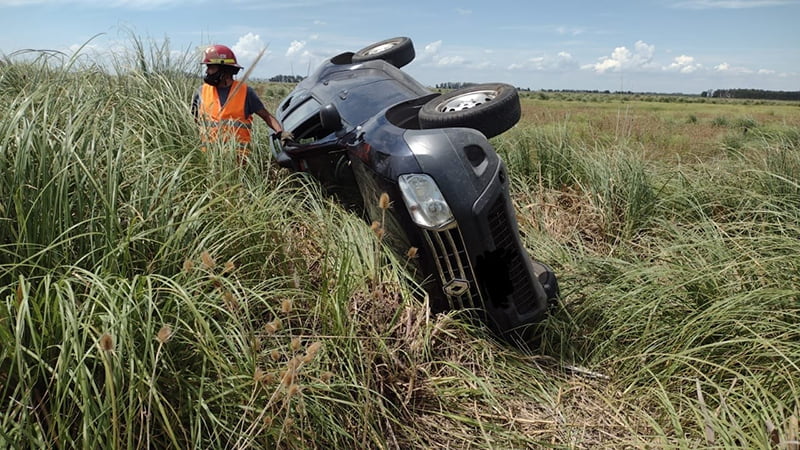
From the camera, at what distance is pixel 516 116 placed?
11.1ft

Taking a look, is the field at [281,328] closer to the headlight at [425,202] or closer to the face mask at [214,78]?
the headlight at [425,202]

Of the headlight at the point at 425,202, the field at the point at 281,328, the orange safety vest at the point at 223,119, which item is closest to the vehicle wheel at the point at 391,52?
the orange safety vest at the point at 223,119

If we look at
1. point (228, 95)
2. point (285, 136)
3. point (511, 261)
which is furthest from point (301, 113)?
point (511, 261)

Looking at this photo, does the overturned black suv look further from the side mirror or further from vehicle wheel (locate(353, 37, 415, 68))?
vehicle wheel (locate(353, 37, 415, 68))

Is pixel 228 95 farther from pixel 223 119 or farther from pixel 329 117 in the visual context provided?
pixel 329 117

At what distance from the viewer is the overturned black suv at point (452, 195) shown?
9.16 feet

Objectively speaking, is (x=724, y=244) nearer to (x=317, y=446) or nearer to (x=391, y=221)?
(x=391, y=221)

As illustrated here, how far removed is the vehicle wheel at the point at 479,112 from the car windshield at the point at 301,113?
0.95 m

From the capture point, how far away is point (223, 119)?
419 centimetres

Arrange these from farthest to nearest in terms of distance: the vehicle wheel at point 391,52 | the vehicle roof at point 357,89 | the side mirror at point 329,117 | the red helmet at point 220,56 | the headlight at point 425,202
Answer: the red helmet at point 220,56 < the vehicle wheel at point 391,52 < the vehicle roof at point 357,89 < the side mirror at point 329,117 < the headlight at point 425,202

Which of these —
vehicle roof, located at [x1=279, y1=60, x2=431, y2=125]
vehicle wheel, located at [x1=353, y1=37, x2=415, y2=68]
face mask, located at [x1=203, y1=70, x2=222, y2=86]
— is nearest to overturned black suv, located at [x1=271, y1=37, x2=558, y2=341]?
vehicle roof, located at [x1=279, y1=60, x2=431, y2=125]

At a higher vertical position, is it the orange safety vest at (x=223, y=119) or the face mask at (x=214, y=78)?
the face mask at (x=214, y=78)

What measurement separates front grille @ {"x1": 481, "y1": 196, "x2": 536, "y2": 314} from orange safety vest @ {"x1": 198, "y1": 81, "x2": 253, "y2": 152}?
1.42 m

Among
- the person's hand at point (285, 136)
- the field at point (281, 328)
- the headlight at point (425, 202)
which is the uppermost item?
the person's hand at point (285, 136)
